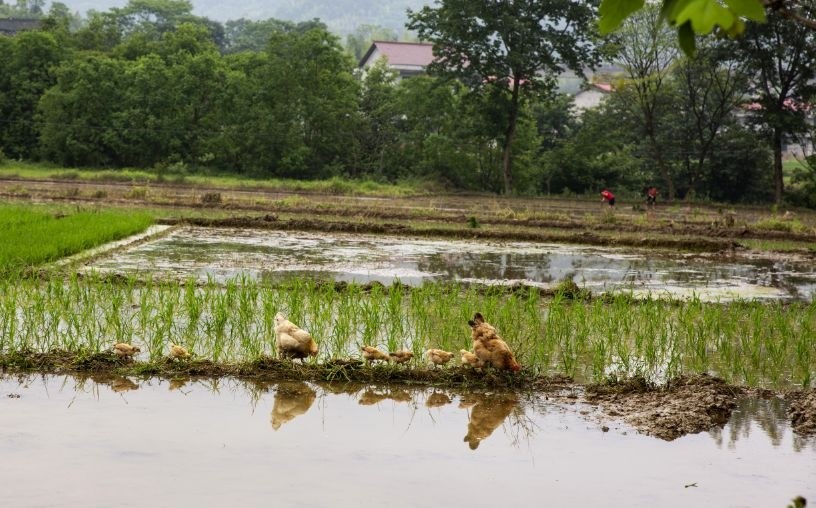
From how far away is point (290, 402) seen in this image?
20.4 ft

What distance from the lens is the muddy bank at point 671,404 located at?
19.0 ft

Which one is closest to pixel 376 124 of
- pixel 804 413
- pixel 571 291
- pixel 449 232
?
pixel 449 232

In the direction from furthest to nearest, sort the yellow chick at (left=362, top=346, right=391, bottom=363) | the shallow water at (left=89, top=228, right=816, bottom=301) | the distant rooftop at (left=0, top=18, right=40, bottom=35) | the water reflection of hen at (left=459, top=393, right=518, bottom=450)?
the distant rooftop at (left=0, top=18, right=40, bottom=35), the shallow water at (left=89, top=228, right=816, bottom=301), the yellow chick at (left=362, top=346, right=391, bottom=363), the water reflection of hen at (left=459, top=393, right=518, bottom=450)

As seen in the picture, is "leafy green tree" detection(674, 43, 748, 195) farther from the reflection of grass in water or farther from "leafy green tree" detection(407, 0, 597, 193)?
the reflection of grass in water

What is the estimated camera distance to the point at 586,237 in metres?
18.2

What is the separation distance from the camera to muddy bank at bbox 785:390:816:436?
19.0 feet

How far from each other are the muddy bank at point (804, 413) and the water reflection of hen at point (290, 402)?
2.84 m

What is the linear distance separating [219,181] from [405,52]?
2220 centimetres

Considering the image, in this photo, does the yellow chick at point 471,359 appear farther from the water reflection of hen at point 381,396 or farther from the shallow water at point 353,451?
the water reflection of hen at point 381,396

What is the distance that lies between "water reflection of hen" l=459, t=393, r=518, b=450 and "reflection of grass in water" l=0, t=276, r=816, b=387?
2.21 ft

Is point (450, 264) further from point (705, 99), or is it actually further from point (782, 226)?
point (705, 99)

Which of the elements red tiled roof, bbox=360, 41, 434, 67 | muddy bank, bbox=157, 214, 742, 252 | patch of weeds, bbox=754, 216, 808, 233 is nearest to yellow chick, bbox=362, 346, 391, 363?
muddy bank, bbox=157, 214, 742, 252

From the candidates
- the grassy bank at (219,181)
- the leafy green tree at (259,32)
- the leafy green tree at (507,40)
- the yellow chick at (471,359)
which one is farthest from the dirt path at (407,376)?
the leafy green tree at (259,32)

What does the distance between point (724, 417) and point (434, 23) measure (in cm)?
2614
